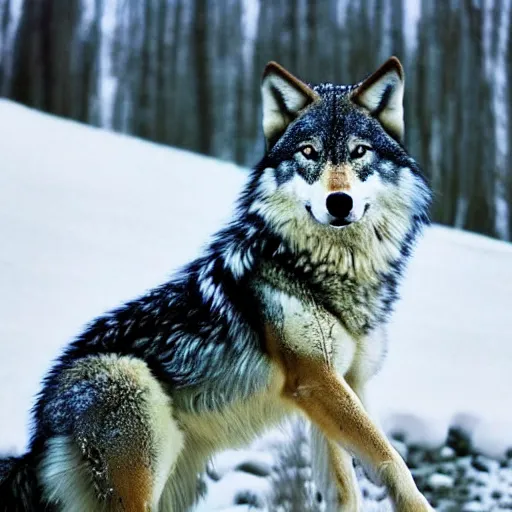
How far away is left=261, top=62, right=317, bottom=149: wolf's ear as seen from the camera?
244 centimetres

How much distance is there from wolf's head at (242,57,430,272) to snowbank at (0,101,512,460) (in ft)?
0.70

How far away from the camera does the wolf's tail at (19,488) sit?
2.16 m

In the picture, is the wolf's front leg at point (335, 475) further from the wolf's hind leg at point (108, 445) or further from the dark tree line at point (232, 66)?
the dark tree line at point (232, 66)

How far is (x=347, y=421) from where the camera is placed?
2152 millimetres

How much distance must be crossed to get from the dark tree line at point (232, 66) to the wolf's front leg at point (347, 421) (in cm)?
88

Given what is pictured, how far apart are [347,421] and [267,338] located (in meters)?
0.33

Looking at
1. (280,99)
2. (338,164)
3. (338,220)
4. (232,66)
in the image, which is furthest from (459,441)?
(232,66)

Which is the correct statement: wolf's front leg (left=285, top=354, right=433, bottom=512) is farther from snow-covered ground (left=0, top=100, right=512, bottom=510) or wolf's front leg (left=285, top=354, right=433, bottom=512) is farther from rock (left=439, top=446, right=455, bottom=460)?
rock (left=439, top=446, right=455, bottom=460)

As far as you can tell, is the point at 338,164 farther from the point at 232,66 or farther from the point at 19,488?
the point at 19,488

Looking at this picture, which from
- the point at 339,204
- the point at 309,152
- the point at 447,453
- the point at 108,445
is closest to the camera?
the point at 108,445

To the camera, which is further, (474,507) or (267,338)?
(474,507)

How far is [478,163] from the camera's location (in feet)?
9.40

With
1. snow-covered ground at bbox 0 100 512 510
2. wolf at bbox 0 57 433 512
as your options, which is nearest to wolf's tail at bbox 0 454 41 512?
wolf at bbox 0 57 433 512

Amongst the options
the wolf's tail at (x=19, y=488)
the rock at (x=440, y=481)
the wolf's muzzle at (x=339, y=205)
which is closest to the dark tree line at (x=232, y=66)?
the wolf's muzzle at (x=339, y=205)
